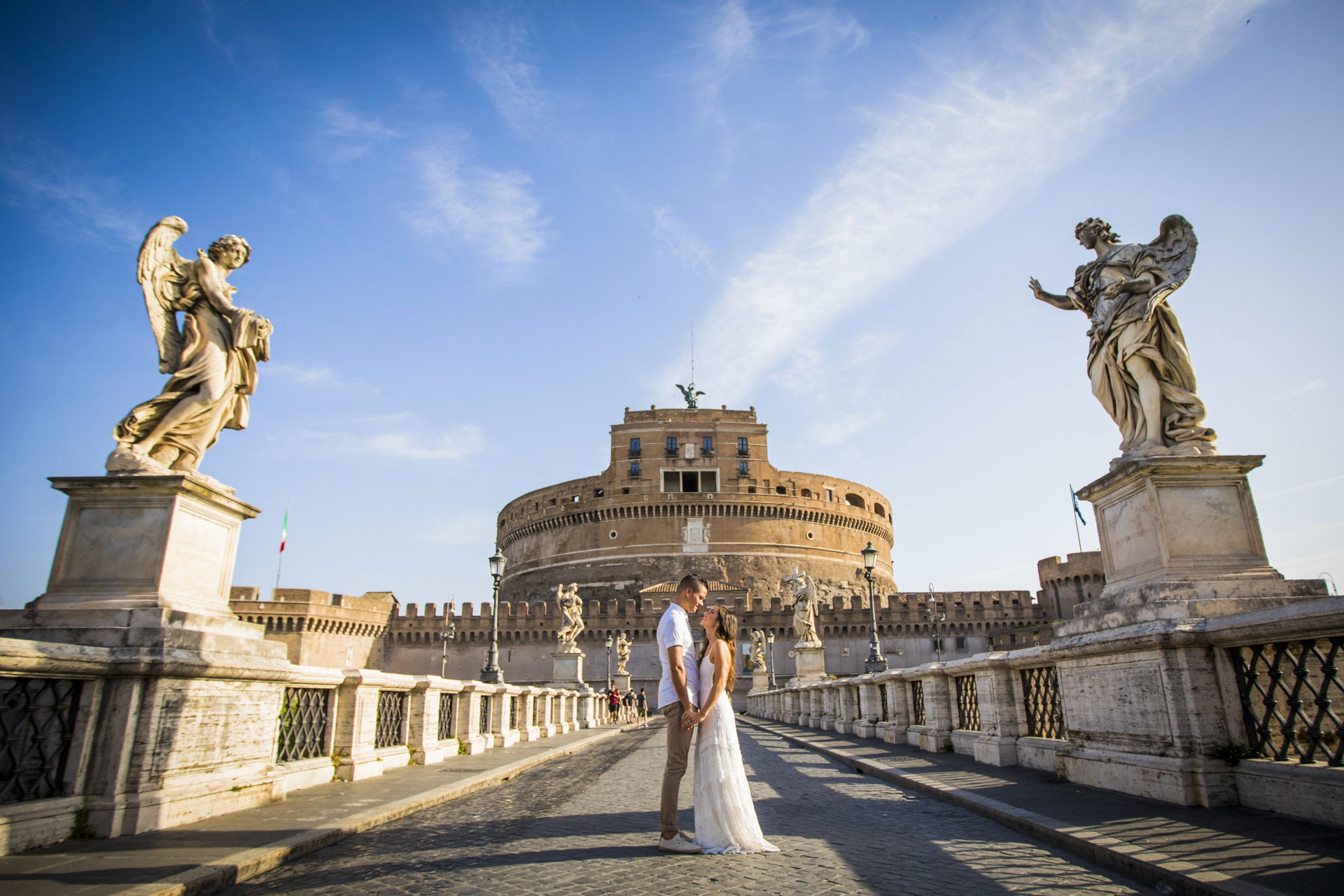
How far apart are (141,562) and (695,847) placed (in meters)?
3.62

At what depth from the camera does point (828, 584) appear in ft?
189

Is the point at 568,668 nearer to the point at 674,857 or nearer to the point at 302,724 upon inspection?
the point at 302,724

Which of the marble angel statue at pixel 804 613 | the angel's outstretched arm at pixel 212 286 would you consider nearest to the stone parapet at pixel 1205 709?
the angel's outstretched arm at pixel 212 286

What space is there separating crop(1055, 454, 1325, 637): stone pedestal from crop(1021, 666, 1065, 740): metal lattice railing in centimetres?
116

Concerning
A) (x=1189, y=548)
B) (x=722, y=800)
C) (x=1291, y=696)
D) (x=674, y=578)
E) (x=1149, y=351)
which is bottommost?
(x=722, y=800)

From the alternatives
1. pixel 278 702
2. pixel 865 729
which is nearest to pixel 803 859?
pixel 278 702

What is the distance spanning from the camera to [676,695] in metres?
4.38

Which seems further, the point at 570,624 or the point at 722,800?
the point at 570,624

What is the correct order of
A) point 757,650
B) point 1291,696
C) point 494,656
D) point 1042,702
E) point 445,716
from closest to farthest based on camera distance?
point 1291,696 → point 1042,702 → point 445,716 → point 494,656 → point 757,650

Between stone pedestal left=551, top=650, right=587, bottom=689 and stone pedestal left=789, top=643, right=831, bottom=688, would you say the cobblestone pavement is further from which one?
stone pedestal left=551, top=650, right=587, bottom=689

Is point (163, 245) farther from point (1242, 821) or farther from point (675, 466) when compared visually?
point (675, 466)

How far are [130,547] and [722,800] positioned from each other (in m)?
3.78

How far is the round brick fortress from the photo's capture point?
186 feet

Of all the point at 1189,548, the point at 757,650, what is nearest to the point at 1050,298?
the point at 1189,548
